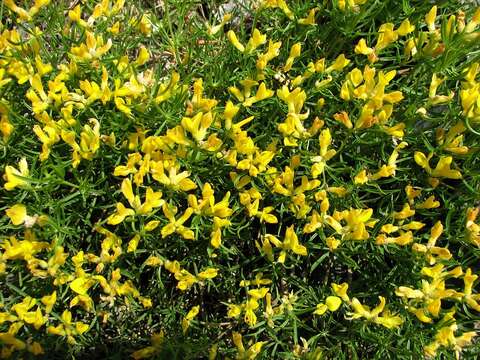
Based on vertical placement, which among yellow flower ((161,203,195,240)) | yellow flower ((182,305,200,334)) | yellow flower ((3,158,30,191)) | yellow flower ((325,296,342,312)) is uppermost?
yellow flower ((3,158,30,191))

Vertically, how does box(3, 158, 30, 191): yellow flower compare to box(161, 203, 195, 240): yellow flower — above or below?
above

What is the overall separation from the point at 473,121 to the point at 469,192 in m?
0.31

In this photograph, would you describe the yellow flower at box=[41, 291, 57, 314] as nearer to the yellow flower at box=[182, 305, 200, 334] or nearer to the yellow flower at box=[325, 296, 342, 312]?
the yellow flower at box=[182, 305, 200, 334]

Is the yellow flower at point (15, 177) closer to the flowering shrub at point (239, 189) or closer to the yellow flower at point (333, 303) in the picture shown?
the flowering shrub at point (239, 189)

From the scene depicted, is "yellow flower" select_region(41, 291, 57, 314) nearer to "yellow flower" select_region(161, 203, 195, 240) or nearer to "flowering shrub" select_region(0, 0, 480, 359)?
"flowering shrub" select_region(0, 0, 480, 359)

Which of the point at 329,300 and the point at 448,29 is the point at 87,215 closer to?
the point at 329,300

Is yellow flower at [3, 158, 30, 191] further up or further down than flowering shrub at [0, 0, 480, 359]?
further up

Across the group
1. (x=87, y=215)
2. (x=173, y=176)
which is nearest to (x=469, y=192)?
(x=173, y=176)

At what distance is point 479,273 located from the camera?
2.02 metres

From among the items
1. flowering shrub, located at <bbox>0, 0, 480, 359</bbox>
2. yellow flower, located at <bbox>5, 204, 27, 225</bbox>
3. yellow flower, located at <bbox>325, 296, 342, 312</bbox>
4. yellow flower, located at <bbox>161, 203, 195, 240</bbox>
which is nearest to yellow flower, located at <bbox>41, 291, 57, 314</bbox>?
flowering shrub, located at <bbox>0, 0, 480, 359</bbox>

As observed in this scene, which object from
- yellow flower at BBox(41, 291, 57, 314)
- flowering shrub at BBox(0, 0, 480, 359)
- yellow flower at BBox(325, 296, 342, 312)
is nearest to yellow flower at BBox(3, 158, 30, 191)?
flowering shrub at BBox(0, 0, 480, 359)

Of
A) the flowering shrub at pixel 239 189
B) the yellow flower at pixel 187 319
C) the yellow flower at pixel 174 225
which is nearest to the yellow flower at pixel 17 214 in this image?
the flowering shrub at pixel 239 189

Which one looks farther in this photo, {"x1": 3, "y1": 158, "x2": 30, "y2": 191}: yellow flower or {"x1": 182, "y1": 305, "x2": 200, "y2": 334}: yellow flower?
{"x1": 182, "y1": 305, "x2": 200, "y2": 334}: yellow flower

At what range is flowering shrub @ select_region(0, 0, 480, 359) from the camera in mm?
1645
